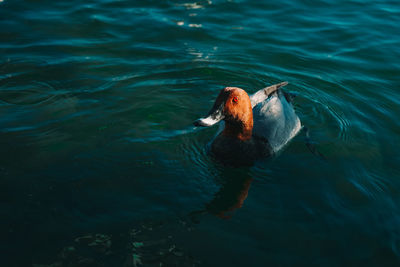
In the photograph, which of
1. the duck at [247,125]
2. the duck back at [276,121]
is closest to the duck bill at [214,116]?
the duck at [247,125]

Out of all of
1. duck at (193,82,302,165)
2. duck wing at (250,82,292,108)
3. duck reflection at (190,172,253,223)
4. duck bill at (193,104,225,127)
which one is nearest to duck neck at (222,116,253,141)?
duck at (193,82,302,165)

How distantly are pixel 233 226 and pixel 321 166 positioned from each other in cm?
197

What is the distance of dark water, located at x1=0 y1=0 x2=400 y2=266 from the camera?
4441 mm

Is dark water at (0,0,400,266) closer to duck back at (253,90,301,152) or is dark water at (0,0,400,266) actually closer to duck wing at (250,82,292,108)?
duck back at (253,90,301,152)

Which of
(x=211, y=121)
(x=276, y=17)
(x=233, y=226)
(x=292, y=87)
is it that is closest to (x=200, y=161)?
(x=211, y=121)

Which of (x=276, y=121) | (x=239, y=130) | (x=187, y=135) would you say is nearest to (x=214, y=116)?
(x=239, y=130)

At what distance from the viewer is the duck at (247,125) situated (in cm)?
530

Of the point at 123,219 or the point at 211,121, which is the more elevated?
the point at 211,121

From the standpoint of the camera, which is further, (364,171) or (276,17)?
(276,17)

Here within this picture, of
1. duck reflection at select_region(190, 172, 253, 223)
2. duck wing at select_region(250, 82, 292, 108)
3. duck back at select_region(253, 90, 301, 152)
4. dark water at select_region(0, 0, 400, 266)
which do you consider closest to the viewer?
dark water at select_region(0, 0, 400, 266)

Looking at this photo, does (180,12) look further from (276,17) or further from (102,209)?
(102,209)

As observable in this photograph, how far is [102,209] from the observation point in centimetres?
475

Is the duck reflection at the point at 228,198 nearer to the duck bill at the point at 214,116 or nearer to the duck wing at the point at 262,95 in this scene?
the duck bill at the point at 214,116

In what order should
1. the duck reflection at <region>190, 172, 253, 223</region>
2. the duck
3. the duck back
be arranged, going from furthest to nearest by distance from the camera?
the duck back < the duck < the duck reflection at <region>190, 172, 253, 223</region>
